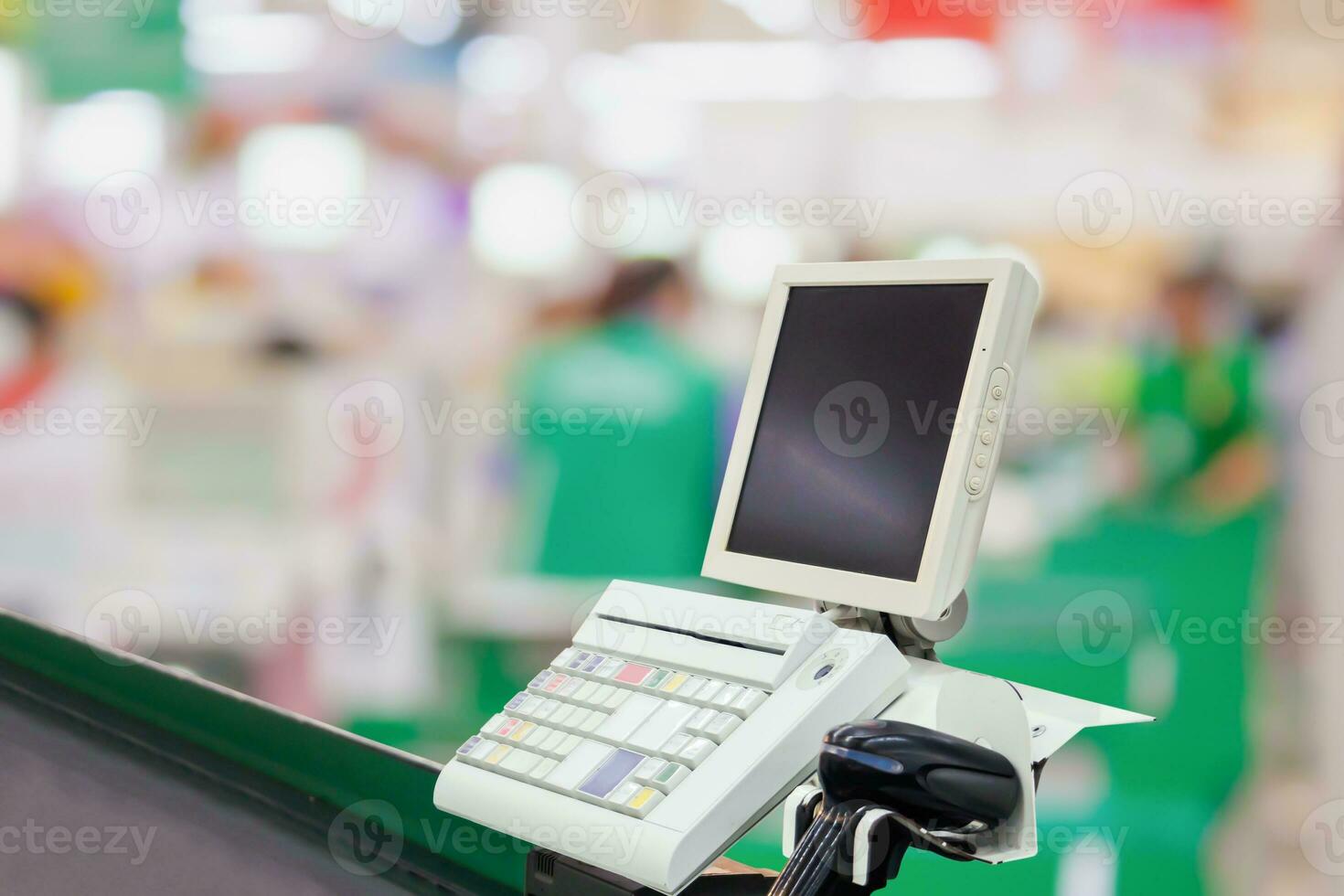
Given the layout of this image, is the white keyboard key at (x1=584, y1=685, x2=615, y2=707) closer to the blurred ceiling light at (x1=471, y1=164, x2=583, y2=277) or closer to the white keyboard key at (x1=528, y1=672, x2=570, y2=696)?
the white keyboard key at (x1=528, y1=672, x2=570, y2=696)

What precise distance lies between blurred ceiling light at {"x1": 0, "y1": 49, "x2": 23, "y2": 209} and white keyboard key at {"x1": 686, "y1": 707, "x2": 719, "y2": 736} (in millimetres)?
2914

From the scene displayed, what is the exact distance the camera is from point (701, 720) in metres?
0.92

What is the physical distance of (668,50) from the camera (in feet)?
7.13

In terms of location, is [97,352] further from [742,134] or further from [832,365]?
[832,365]

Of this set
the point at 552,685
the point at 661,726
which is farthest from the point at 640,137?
the point at 661,726

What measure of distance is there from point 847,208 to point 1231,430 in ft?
2.23

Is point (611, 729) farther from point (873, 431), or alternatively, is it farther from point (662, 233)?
point (662, 233)

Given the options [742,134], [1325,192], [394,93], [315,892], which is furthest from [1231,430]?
[394,93]

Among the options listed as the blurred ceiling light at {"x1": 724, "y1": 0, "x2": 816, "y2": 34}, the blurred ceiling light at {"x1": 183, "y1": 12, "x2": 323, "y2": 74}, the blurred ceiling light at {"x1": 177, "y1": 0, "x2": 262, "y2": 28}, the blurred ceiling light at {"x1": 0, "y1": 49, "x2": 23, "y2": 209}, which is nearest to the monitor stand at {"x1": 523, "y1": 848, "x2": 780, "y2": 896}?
the blurred ceiling light at {"x1": 724, "y1": 0, "x2": 816, "y2": 34}

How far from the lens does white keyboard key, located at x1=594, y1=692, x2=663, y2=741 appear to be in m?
0.95

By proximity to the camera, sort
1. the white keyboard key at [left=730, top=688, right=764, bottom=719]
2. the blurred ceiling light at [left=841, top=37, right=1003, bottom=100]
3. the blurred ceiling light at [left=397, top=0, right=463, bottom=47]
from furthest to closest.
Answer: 1. the blurred ceiling light at [left=397, top=0, right=463, bottom=47]
2. the blurred ceiling light at [left=841, top=37, right=1003, bottom=100]
3. the white keyboard key at [left=730, top=688, right=764, bottom=719]

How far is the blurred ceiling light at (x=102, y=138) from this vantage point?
2.86 m

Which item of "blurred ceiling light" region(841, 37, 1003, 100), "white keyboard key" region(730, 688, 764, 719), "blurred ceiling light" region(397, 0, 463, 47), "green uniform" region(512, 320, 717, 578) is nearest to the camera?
"white keyboard key" region(730, 688, 764, 719)

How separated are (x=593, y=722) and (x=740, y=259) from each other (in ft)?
4.10
